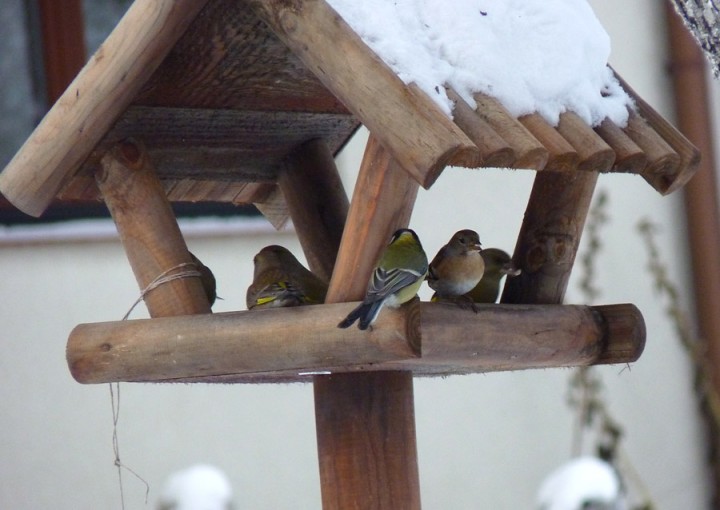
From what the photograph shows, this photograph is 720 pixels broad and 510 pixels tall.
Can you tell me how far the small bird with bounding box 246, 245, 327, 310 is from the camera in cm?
271

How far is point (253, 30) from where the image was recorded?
8.83ft

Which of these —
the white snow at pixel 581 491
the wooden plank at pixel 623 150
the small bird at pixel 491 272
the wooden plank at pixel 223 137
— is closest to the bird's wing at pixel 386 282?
the wooden plank at pixel 623 150

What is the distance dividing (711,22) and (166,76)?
47.3 inches

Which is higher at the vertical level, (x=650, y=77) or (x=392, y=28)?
(x=650, y=77)

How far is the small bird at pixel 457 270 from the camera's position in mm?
2844

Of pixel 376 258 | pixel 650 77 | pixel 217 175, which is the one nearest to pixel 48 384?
pixel 217 175

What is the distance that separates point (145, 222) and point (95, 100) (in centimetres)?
34

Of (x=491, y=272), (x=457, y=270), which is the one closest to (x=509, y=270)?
(x=491, y=272)

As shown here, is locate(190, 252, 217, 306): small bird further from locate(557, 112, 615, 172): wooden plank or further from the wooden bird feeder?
locate(557, 112, 615, 172): wooden plank

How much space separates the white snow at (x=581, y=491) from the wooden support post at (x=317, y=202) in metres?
0.83

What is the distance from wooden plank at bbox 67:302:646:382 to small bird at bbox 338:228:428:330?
0.09ft

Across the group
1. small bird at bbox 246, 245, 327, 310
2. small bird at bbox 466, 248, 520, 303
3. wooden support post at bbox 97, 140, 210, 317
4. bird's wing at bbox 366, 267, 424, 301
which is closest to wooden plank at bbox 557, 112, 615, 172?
bird's wing at bbox 366, 267, 424, 301

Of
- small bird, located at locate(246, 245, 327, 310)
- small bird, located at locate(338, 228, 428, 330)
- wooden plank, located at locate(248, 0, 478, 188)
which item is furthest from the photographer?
→ small bird, located at locate(246, 245, 327, 310)

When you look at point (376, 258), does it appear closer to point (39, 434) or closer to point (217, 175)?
point (217, 175)
